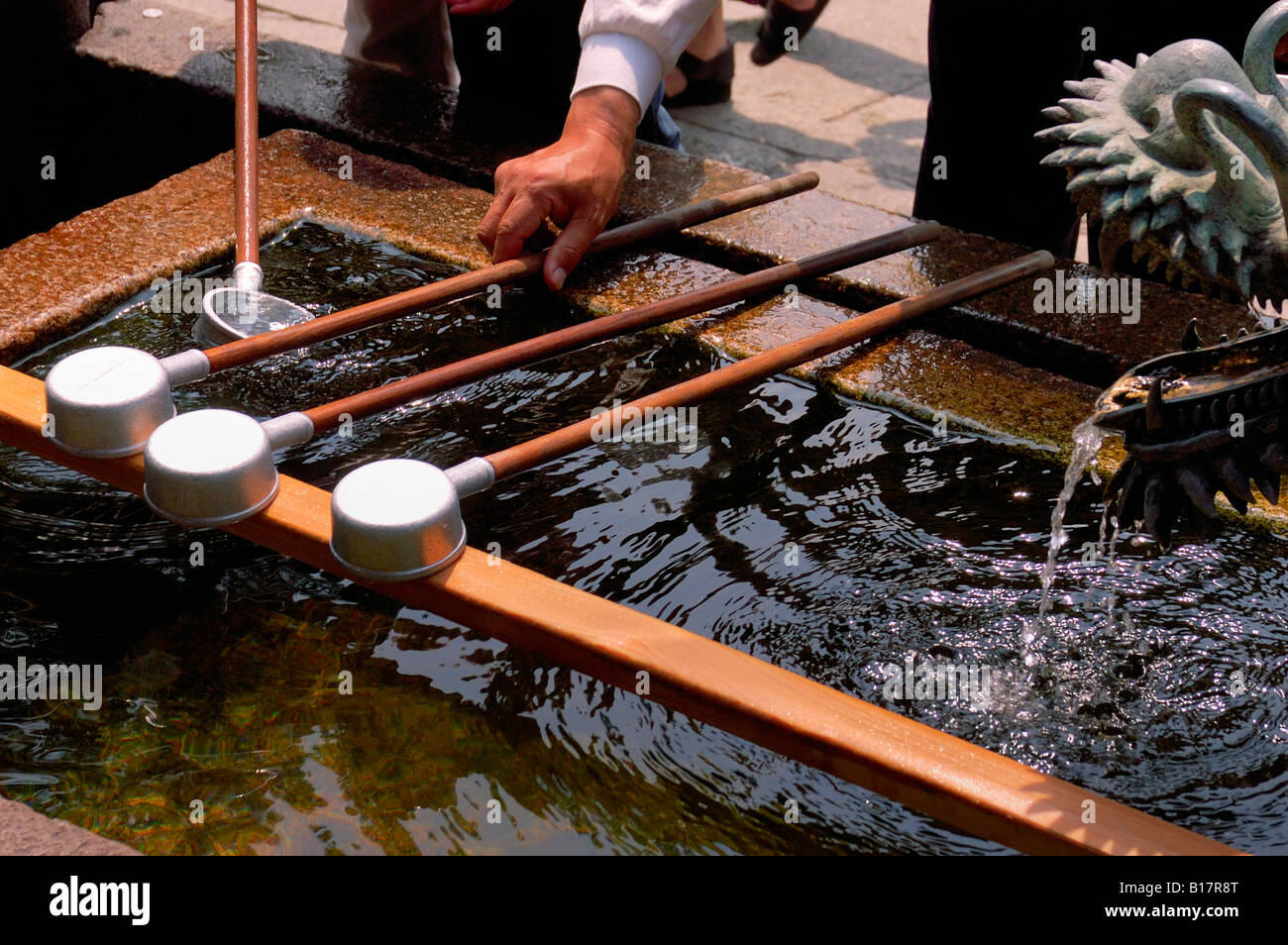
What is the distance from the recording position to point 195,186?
3.05m

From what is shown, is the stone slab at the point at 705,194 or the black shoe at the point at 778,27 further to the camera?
the black shoe at the point at 778,27

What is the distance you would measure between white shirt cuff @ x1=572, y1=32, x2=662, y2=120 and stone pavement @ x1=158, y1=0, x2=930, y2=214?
8.27 ft

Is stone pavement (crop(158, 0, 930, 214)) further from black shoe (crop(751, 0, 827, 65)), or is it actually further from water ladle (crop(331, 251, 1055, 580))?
water ladle (crop(331, 251, 1055, 580))

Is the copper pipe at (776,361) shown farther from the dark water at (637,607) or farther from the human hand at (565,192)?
the human hand at (565,192)

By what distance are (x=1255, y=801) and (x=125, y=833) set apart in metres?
1.47

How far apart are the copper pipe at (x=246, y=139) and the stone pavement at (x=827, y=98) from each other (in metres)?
2.87

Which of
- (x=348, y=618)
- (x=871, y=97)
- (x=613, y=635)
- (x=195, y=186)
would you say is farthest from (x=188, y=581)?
(x=871, y=97)

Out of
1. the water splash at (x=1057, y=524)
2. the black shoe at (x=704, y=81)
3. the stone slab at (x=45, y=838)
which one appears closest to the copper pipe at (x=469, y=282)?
the stone slab at (x=45, y=838)

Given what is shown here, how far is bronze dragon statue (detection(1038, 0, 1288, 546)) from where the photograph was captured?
48.6 inches

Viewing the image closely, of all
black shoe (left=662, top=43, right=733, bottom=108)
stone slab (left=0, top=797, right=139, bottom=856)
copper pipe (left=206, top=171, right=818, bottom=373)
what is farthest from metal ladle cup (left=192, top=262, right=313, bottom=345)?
black shoe (left=662, top=43, right=733, bottom=108)

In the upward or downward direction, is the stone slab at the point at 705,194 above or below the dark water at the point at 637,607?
above

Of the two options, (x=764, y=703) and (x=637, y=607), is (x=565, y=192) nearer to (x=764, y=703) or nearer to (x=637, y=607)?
(x=637, y=607)

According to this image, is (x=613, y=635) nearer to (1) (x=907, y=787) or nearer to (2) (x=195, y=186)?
(1) (x=907, y=787)

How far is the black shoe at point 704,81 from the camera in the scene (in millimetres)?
6285
